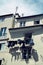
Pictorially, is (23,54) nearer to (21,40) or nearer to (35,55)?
(35,55)

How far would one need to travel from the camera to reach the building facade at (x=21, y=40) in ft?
114

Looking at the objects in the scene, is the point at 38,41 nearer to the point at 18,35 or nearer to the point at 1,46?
the point at 18,35

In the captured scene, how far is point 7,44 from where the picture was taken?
3716 cm

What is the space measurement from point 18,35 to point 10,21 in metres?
3.80

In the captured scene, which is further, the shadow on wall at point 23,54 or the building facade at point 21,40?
the building facade at point 21,40


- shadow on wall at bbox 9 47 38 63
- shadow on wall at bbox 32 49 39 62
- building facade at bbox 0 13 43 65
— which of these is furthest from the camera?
building facade at bbox 0 13 43 65

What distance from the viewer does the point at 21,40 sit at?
36.0 m

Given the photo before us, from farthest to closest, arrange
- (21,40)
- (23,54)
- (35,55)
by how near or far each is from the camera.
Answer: (21,40) → (23,54) → (35,55)

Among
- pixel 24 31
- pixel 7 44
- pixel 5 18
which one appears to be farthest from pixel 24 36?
pixel 5 18

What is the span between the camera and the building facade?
34.6 metres

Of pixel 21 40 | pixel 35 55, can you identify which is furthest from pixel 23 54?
pixel 21 40

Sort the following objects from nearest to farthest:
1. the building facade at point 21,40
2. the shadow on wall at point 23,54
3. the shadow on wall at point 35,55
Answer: the shadow on wall at point 35,55 < the shadow on wall at point 23,54 < the building facade at point 21,40

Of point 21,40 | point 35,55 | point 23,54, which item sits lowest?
point 35,55

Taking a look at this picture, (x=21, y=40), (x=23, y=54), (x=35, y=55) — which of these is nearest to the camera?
(x=35, y=55)
